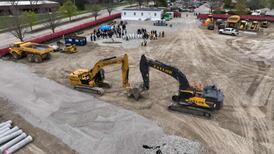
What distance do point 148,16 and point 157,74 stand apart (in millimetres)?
34237

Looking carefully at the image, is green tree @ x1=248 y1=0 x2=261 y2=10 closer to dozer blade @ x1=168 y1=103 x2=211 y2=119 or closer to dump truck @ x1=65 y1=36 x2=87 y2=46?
dump truck @ x1=65 y1=36 x2=87 y2=46

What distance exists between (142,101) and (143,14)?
40033 millimetres

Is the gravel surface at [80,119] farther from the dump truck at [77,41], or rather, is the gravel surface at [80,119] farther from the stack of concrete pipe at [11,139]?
the dump truck at [77,41]

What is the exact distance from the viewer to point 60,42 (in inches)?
1441

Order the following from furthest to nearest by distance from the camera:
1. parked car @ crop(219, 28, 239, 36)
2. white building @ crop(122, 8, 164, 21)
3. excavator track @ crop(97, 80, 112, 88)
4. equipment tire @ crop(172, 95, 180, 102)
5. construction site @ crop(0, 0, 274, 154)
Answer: white building @ crop(122, 8, 164, 21)
parked car @ crop(219, 28, 239, 36)
excavator track @ crop(97, 80, 112, 88)
equipment tire @ crop(172, 95, 180, 102)
construction site @ crop(0, 0, 274, 154)

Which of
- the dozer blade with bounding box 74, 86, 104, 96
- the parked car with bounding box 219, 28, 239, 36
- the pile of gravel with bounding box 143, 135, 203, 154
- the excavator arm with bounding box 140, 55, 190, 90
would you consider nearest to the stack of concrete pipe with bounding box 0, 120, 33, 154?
the dozer blade with bounding box 74, 86, 104, 96

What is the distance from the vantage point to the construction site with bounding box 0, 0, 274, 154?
557 inches

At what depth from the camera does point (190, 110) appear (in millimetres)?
17172

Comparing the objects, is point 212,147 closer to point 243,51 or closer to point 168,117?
point 168,117

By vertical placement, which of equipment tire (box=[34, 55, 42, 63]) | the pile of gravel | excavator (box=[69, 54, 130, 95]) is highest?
equipment tire (box=[34, 55, 42, 63])

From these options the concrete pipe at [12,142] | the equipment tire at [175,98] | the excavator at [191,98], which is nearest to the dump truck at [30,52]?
the excavator at [191,98]

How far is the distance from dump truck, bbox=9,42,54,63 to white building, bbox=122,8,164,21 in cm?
3053

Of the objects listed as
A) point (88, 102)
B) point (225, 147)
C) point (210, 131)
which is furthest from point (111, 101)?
point (225, 147)

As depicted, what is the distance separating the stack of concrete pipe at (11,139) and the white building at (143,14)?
44.2 m
